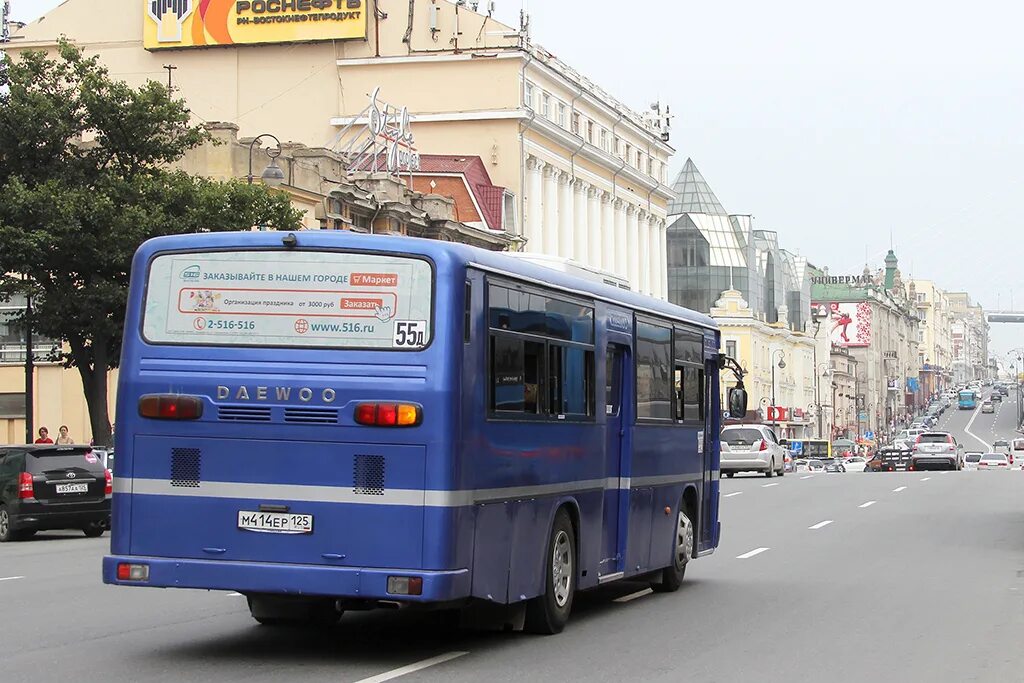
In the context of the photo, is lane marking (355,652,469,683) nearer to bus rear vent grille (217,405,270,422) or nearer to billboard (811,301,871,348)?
bus rear vent grille (217,405,270,422)

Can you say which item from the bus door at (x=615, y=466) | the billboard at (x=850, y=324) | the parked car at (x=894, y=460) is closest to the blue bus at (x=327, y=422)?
the bus door at (x=615, y=466)

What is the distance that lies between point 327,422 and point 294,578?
3.28ft

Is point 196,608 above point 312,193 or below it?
below

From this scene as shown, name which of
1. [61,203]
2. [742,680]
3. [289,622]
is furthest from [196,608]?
[61,203]

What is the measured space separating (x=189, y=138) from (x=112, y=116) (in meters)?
1.75

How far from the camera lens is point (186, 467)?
11164 millimetres

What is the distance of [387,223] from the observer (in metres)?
57.1

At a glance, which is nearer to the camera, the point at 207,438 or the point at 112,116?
the point at 207,438

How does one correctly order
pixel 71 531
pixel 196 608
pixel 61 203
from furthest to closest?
1. pixel 61 203
2. pixel 71 531
3. pixel 196 608

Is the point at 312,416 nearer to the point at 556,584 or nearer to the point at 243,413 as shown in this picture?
the point at 243,413

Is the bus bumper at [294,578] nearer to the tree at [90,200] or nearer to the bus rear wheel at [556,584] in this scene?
the bus rear wheel at [556,584]

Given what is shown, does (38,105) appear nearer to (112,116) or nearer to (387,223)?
(112,116)

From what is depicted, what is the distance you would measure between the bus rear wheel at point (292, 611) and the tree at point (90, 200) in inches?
882

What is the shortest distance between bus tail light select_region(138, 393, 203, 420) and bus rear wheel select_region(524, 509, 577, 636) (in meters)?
2.87
